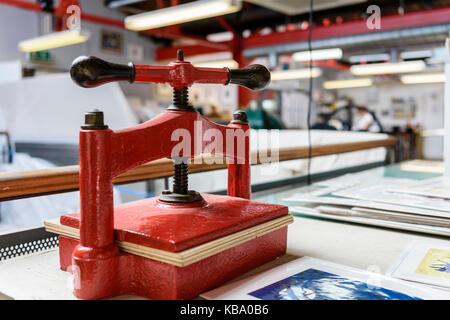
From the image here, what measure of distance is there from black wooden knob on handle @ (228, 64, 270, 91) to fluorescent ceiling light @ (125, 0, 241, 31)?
309cm

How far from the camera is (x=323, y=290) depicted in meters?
0.51

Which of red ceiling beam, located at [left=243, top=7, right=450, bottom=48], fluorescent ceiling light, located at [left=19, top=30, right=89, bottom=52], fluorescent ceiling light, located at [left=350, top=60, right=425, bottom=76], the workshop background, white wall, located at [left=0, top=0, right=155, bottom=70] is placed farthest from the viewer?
white wall, located at [left=0, top=0, right=155, bottom=70]

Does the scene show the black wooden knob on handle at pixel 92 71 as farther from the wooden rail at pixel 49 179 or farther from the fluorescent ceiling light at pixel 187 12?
the fluorescent ceiling light at pixel 187 12

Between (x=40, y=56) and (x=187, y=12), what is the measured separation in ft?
18.7

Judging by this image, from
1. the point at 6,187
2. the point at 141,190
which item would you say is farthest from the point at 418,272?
the point at 141,190

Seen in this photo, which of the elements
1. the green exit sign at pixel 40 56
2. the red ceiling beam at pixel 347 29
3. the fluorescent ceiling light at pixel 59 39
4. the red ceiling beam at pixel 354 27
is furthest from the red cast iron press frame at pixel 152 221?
the green exit sign at pixel 40 56

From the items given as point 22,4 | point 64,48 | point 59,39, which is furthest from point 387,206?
point 64,48

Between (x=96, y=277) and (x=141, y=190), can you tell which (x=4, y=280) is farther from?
(x=141, y=190)

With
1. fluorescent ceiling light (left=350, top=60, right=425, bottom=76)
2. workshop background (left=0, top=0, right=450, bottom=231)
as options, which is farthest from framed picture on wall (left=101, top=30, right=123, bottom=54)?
fluorescent ceiling light (left=350, top=60, right=425, bottom=76)

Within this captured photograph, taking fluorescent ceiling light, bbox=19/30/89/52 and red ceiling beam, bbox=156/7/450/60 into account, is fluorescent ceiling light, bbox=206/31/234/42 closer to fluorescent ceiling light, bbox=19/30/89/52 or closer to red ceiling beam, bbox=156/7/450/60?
red ceiling beam, bbox=156/7/450/60

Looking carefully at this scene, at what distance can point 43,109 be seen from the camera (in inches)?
122

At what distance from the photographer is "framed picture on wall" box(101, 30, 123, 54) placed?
9.98 metres

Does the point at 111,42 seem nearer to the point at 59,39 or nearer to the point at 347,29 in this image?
the point at 59,39
